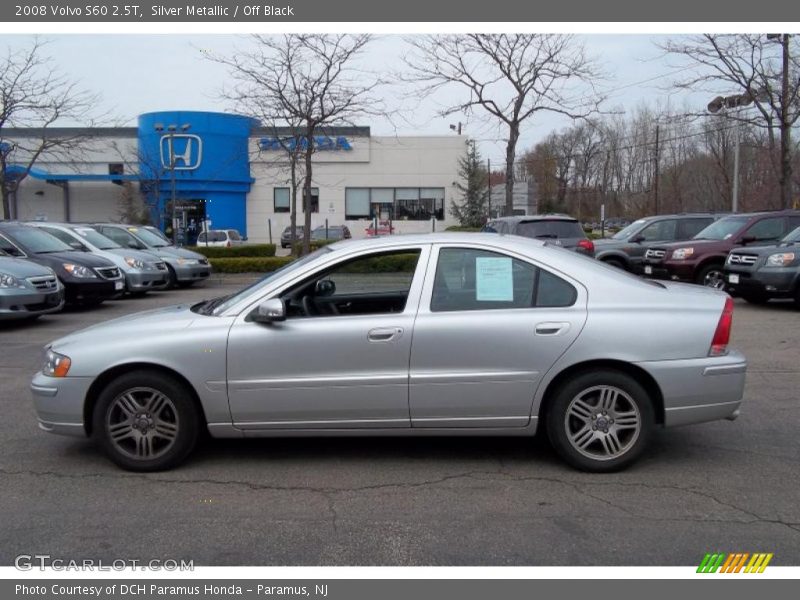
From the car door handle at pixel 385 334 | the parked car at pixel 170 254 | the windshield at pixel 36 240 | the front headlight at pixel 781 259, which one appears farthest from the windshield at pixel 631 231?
the car door handle at pixel 385 334

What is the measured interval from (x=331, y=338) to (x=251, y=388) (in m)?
0.62

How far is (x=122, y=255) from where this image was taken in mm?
16062

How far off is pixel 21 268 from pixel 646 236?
43.5 feet

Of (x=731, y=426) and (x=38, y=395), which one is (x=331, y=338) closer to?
(x=38, y=395)

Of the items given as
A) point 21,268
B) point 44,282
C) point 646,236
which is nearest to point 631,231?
point 646,236

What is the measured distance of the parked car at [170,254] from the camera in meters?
18.0

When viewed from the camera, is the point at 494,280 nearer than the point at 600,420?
No

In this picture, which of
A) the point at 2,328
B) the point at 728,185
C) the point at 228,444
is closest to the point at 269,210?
the point at 728,185

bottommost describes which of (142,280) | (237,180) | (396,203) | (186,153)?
(142,280)

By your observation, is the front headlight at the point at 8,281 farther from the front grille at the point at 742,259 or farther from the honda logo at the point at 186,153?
the honda logo at the point at 186,153

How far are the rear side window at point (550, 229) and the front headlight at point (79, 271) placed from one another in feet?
26.5

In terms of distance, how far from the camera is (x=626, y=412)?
15.4 feet

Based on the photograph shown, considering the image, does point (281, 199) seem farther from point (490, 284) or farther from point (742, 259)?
point (490, 284)

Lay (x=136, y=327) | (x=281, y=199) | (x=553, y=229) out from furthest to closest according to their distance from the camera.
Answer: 1. (x=281, y=199)
2. (x=553, y=229)
3. (x=136, y=327)
